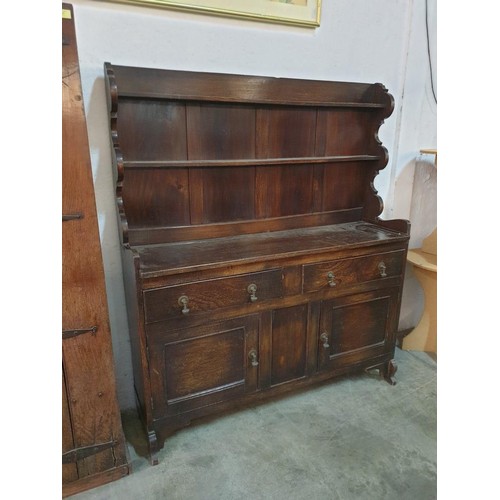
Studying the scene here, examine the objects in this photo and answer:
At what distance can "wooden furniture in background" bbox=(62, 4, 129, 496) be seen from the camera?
118 centimetres

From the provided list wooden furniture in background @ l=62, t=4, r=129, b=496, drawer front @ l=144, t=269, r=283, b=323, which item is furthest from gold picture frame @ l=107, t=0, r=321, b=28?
drawer front @ l=144, t=269, r=283, b=323

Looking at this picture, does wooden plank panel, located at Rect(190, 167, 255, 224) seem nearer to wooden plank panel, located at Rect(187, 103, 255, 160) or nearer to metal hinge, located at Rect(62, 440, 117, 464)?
wooden plank panel, located at Rect(187, 103, 255, 160)

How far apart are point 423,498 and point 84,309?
4.80 feet

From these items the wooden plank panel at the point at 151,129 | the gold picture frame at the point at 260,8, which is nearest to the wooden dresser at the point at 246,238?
the wooden plank panel at the point at 151,129

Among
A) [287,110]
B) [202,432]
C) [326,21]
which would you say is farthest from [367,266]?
[326,21]

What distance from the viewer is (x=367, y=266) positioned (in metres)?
1.80

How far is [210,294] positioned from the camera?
148 cm

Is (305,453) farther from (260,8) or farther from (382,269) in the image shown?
(260,8)

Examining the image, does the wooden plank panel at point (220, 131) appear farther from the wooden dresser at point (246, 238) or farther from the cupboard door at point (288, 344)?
the cupboard door at point (288, 344)

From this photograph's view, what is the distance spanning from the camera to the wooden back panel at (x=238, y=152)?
158 centimetres

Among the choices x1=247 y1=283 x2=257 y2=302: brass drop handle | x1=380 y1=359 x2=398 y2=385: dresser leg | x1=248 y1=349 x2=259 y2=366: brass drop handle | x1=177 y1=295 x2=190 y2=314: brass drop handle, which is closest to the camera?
x1=177 y1=295 x2=190 y2=314: brass drop handle

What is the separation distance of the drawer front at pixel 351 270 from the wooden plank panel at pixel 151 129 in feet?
2.68

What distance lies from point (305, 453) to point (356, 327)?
2.11 ft

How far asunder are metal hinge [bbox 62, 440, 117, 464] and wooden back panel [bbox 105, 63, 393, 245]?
0.82 meters
